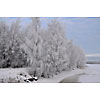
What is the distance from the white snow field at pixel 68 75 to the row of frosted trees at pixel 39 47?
150 millimetres

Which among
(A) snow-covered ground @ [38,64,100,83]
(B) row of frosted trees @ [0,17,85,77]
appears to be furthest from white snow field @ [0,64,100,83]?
(B) row of frosted trees @ [0,17,85,77]

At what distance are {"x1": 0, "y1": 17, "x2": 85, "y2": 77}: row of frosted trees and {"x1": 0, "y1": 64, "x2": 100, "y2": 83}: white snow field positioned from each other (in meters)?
0.15

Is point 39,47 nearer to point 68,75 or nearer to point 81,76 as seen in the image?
point 68,75

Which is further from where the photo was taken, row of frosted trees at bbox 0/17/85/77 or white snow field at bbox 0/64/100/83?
row of frosted trees at bbox 0/17/85/77

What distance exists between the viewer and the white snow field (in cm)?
434

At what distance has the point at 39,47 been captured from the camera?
446 cm

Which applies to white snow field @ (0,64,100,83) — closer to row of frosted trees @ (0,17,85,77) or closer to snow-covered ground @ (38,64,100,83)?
snow-covered ground @ (38,64,100,83)

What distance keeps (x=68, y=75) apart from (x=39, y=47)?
1.10 meters

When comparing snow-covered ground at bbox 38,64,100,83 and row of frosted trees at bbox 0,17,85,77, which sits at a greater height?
row of frosted trees at bbox 0,17,85,77

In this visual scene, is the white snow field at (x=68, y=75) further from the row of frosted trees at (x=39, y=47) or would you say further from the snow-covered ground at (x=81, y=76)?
the row of frosted trees at (x=39, y=47)

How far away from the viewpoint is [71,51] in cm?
459

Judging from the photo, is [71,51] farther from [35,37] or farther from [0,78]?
[0,78]
